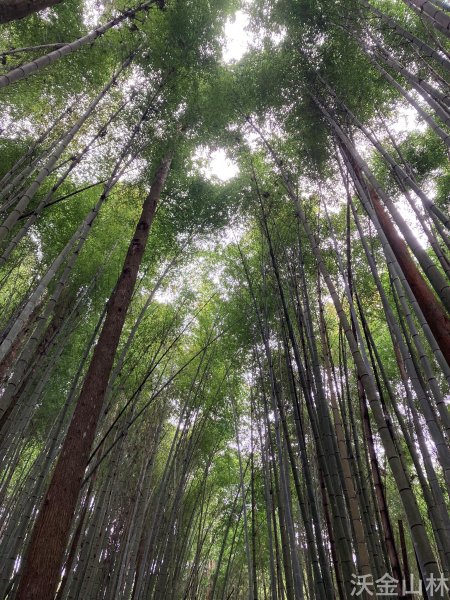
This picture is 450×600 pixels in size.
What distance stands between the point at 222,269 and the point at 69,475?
15.8ft

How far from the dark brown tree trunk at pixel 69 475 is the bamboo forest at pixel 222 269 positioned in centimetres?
1

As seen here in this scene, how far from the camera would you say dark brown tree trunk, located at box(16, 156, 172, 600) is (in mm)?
1747

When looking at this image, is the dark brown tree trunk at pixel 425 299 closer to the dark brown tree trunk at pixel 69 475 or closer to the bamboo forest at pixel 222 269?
the bamboo forest at pixel 222 269

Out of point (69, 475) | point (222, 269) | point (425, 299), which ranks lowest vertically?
point (69, 475)

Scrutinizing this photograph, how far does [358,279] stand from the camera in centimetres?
543

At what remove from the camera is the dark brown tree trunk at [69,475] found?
1747 mm

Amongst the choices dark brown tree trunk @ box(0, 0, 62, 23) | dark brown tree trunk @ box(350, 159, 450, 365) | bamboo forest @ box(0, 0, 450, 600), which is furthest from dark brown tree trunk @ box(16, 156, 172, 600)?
dark brown tree trunk @ box(350, 159, 450, 365)

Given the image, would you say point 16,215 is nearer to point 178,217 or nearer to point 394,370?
point 178,217

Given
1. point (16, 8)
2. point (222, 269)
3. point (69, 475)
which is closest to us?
point (16, 8)

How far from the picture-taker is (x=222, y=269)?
259 inches

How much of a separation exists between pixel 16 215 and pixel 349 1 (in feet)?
13.8

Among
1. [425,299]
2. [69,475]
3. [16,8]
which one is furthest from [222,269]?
[16,8]

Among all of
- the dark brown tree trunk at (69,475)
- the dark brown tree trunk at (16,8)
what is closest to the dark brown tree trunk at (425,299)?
the dark brown tree trunk at (69,475)

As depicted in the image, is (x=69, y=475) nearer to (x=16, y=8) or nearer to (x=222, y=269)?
(x=16, y=8)
